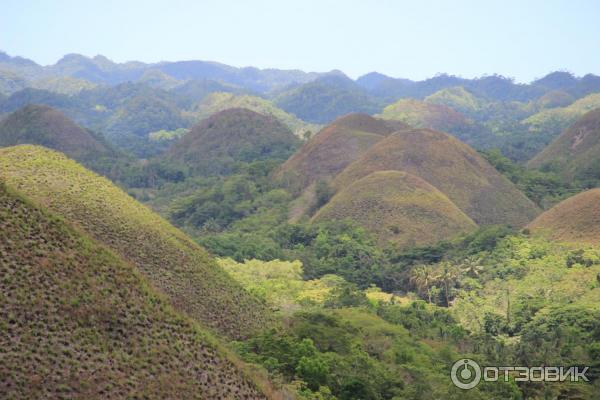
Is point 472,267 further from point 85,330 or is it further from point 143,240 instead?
point 85,330

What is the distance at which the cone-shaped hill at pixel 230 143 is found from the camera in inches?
5246

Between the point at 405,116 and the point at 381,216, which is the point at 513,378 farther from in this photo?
the point at 405,116

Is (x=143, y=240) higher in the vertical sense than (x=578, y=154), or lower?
higher

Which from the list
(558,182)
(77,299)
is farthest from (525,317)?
(558,182)

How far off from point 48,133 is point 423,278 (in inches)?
3723

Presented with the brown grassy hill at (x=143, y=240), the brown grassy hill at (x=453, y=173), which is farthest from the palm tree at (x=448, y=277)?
the brown grassy hill at (x=453, y=173)

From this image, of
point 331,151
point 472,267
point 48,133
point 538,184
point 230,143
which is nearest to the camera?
point 472,267

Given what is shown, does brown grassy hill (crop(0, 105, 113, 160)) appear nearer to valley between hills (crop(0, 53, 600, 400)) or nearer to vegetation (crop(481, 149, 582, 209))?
valley between hills (crop(0, 53, 600, 400))

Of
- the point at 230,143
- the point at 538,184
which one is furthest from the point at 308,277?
the point at 230,143

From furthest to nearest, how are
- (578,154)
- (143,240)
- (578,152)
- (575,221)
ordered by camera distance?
(578,152)
(578,154)
(575,221)
(143,240)

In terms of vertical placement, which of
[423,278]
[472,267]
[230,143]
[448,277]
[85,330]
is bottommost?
[423,278]

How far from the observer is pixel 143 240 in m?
37.6

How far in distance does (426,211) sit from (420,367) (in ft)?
136

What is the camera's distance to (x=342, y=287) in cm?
5469
